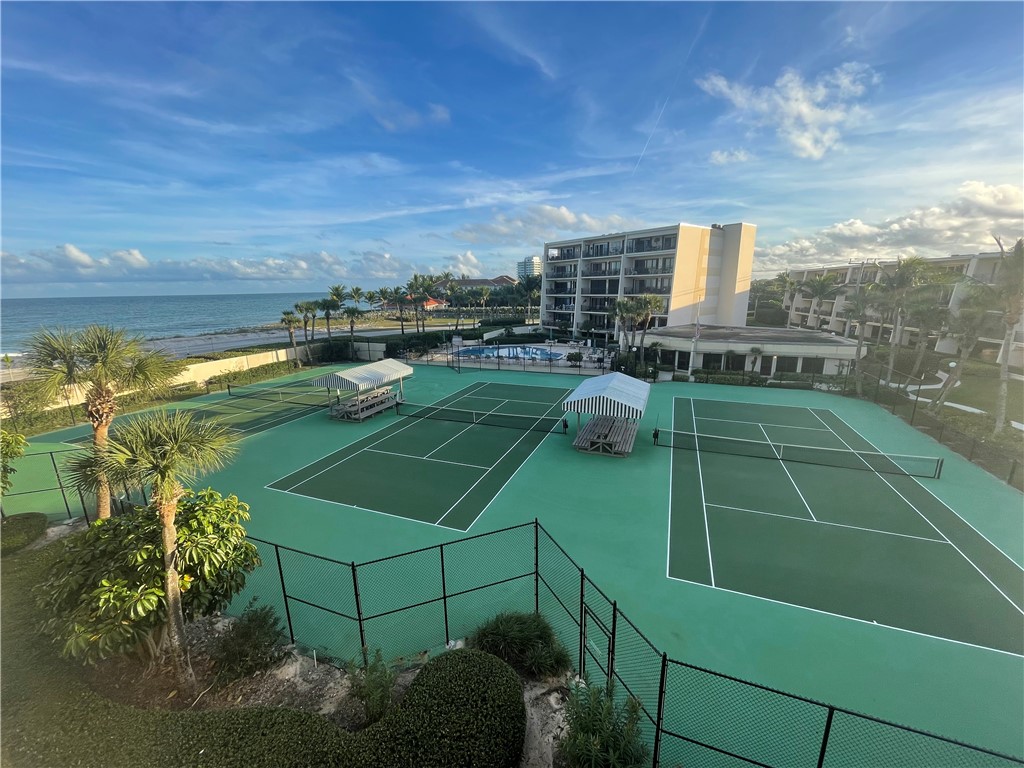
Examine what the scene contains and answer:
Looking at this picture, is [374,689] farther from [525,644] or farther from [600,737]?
[600,737]

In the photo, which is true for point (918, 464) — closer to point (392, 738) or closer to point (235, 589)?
point (392, 738)

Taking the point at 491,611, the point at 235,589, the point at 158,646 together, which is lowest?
the point at 491,611

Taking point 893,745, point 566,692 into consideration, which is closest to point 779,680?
point 893,745

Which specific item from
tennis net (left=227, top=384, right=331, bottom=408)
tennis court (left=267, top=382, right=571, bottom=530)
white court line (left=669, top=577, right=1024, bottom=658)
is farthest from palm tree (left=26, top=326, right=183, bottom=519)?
tennis net (left=227, top=384, right=331, bottom=408)

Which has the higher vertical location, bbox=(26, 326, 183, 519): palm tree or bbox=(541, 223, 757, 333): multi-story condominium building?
bbox=(541, 223, 757, 333): multi-story condominium building

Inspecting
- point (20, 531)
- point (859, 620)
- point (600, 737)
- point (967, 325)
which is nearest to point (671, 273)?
point (967, 325)

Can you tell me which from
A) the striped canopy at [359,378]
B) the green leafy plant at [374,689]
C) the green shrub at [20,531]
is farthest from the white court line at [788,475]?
the green shrub at [20,531]

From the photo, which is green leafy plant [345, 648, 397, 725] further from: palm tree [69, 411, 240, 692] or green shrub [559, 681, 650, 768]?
palm tree [69, 411, 240, 692]
